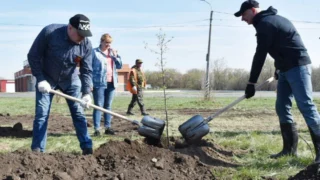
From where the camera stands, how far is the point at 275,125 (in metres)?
10.1

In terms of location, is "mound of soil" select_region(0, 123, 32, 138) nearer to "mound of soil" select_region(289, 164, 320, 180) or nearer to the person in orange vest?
the person in orange vest

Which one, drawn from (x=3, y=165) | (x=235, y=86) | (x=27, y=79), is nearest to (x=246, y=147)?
(x=3, y=165)

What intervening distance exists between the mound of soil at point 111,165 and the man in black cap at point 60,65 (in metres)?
0.76

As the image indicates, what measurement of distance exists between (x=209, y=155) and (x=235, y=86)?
50942mm

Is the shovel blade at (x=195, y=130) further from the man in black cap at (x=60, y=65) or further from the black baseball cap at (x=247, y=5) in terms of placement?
the black baseball cap at (x=247, y=5)

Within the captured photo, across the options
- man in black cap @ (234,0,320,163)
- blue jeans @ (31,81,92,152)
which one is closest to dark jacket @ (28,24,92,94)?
blue jeans @ (31,81,92,152)

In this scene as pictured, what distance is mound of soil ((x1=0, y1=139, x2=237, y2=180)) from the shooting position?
14.0ft

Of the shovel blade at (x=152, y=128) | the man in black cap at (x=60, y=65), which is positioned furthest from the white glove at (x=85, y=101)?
the shovel blade at (x=152, y=128)

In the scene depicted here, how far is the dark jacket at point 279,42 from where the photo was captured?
5344mm

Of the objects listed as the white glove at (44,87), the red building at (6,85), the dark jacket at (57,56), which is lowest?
the red building at (6,85)

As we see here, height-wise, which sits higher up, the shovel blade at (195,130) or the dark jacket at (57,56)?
the dark jacket at (57,56)

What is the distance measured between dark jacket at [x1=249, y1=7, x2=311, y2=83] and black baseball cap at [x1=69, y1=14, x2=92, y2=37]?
82.8 inches

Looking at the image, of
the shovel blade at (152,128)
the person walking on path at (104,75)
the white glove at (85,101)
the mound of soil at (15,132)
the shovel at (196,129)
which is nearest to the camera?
the white glove at (85,101)

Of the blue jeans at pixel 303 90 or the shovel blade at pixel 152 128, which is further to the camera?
the shovel blade at pixel 152 128
